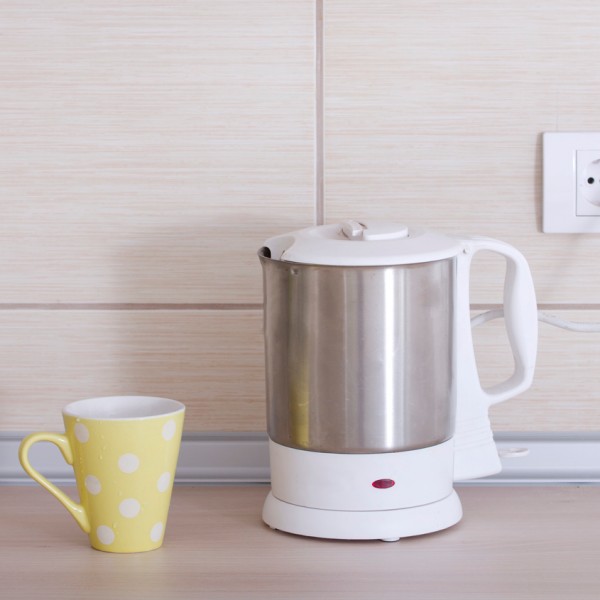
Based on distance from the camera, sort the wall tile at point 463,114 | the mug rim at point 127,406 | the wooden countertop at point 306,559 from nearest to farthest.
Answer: the wooden countertop at point 306,559
the mug rim at point 127,406
the wall tile at point 463,114

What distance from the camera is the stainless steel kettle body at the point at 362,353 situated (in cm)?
68

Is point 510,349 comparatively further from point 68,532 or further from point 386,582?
point 68,532

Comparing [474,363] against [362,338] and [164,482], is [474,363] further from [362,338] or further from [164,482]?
[164,482]

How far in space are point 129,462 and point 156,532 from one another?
0.06 meters

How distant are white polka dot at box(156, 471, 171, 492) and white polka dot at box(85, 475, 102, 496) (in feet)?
0.14

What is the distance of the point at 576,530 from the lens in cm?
73

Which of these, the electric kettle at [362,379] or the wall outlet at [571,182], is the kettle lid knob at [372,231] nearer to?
the electric kettle at [362,379]

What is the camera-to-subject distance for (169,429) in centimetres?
70

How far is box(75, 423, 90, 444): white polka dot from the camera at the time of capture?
2.24ft

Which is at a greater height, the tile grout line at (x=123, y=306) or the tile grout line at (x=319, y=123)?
the tile grout line at (x=319, y=123)

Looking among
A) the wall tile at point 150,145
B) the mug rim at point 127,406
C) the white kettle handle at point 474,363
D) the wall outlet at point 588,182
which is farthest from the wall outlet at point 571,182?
the mug rim at point 127,406

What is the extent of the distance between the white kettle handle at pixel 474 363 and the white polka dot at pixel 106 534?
278mm

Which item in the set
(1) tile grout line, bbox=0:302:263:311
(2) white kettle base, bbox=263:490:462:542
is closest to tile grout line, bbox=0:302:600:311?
(1) tile grout line, bbox=0:302:263:311

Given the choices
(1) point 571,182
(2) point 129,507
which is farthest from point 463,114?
(2) point 129,507
